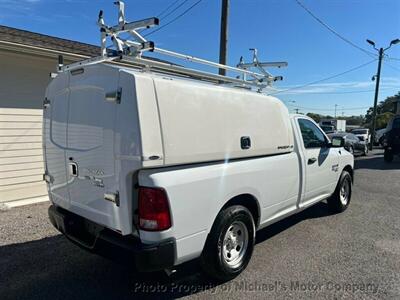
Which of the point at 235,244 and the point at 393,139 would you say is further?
the point at 393,139

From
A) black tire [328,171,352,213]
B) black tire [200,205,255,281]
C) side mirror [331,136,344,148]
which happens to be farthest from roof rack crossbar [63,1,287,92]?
black tire [328,171,352,213]

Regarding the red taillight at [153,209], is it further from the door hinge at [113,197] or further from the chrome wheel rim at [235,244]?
the chrome wheel rim at [235,244]

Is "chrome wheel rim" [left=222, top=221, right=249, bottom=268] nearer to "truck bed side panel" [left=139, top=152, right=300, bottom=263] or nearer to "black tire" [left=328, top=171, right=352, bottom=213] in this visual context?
"truck bed side panel" [left=139, top=152, right=300, bottom=263]

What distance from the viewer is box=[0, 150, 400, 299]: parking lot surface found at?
11.6 ft

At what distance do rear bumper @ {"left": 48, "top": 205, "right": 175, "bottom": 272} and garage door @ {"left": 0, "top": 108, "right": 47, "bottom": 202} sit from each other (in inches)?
147

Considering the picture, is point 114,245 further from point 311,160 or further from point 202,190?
point 311,160

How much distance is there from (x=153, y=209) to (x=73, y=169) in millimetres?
1120

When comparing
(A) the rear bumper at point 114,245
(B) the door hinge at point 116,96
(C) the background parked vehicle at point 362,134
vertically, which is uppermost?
(B) the door hinge at point 116,96

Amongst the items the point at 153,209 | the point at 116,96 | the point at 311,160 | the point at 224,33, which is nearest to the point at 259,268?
the point at 153,209

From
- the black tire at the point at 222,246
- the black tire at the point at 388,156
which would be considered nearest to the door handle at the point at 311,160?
the black tire at the point at 222,246

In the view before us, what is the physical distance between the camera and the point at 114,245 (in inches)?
123

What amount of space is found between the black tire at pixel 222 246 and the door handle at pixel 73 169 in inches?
59.5

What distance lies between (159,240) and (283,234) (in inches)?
113

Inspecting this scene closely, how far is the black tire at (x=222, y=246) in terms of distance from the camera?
3467 millimetres
